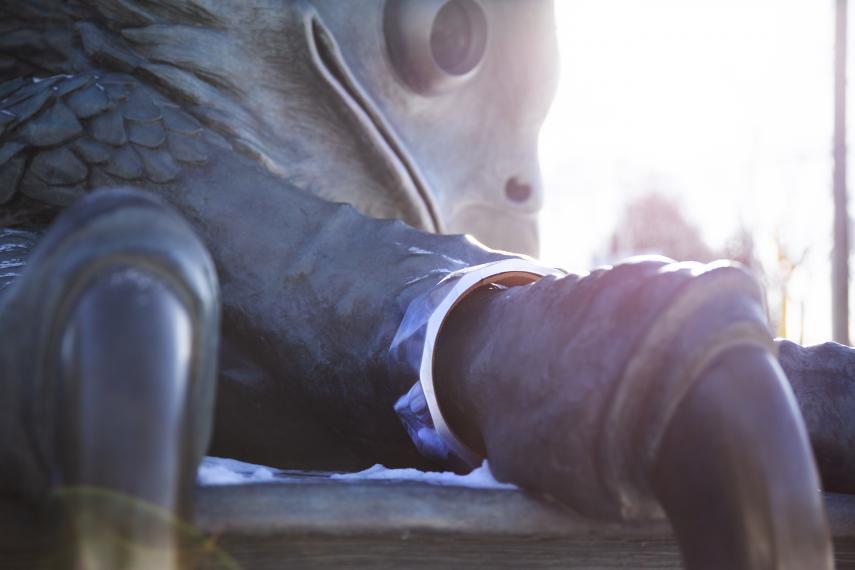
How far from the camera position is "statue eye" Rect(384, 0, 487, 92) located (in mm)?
1529

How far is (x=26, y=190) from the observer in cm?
123

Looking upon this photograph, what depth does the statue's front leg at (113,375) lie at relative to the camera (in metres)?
0.60

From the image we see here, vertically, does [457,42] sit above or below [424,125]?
above

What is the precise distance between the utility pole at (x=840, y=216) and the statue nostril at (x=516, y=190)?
2.65 meters

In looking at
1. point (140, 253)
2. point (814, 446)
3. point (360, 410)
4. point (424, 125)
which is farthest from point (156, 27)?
point (814, 446)

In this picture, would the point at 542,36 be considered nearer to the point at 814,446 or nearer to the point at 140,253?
the point at 814,446

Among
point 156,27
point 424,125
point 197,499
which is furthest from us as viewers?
point 424,125

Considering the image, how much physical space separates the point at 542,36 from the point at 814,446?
954 millimetres

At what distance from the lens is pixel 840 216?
409 cm

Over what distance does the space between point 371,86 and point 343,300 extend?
0.53 m

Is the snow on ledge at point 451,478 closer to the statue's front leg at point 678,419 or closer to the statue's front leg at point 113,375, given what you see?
the statue's front leg at point 678,419

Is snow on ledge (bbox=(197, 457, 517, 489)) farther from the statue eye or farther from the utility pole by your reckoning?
the utility pole

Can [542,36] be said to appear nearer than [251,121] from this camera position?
No

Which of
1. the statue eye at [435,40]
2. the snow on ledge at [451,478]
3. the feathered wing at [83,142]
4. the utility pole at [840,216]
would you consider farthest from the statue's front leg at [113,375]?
the utility pole at [840,216]
